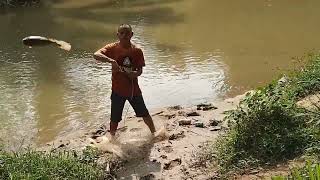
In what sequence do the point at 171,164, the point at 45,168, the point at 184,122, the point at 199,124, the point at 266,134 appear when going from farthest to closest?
the point at 184,122
the point at 199,124
the point at 171,164
the point at 266,134
the point at 45,168

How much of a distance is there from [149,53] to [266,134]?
5966 mm

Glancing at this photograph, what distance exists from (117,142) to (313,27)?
7332mm

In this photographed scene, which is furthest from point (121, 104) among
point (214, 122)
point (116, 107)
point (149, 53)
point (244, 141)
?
point (149, 53)

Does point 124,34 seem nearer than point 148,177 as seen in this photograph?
No

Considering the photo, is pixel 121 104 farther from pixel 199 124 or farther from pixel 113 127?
pixel 199 124

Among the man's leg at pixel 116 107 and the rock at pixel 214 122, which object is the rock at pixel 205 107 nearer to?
the rock at pixel 214 122

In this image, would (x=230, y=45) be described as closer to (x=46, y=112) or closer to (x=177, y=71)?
(x=177, y=71)

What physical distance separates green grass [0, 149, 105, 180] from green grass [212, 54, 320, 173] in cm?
120

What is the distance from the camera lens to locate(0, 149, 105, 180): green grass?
4711 mm

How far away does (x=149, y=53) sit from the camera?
422 inches

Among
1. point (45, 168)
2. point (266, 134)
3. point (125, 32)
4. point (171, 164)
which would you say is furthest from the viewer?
point (125, 32)

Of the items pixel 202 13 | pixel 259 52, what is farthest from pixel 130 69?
pixel 202 13

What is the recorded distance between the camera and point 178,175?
203 inches

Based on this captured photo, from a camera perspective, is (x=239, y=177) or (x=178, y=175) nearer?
(x=239, y=177)
